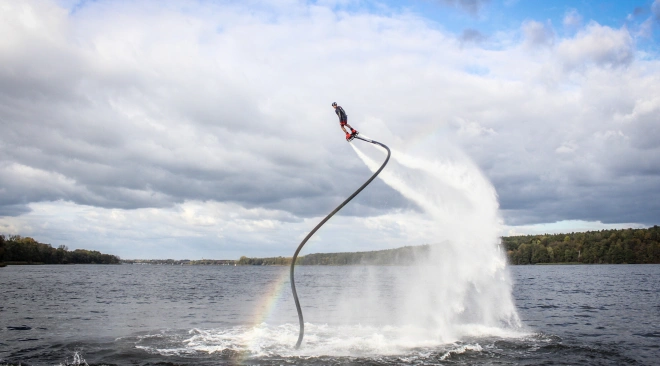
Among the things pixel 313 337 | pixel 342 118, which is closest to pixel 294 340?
pixel 313 337

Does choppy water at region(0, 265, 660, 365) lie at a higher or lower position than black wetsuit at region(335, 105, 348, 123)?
lower

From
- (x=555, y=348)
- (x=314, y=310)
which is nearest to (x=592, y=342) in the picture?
(x=555, y=348)

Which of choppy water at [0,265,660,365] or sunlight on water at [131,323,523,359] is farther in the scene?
sunlight on water at [131,323,523,359]

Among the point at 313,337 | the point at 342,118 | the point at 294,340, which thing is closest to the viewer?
the point at 342,118

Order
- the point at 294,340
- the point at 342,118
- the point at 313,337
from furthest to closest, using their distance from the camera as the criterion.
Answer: the point at 313,337, the point at 294,340, the point at 342,118

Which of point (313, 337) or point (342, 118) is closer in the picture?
point (342, 118)

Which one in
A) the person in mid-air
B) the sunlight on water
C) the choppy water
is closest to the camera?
the person in mid-air

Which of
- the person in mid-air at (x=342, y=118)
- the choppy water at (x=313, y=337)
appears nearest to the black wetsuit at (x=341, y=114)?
the person in mid-air at (x=342, y=118)

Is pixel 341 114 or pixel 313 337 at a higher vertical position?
pixel 341 114

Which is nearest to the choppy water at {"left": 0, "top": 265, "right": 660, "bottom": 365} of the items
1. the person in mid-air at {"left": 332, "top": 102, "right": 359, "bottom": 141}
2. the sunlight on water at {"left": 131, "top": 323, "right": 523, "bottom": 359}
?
the sunlight on water at {"left": 131, "top": 323, "right": 523, "bottom": 359}

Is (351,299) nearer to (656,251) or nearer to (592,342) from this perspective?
(592,342)

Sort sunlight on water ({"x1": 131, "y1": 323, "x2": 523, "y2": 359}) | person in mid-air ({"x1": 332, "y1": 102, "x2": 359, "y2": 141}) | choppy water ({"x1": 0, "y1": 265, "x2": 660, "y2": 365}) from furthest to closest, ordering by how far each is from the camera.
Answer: sunlight on water ({"x1": 131, "y1": 323, "x2": 523, "y2": 359}), choppy water ({"x1": 0, "y1": 265, "x2": 660, "y2": 365}), person in mid-air ({"x1": 332, "y1": 102, "x2": 359, "y2": 141})

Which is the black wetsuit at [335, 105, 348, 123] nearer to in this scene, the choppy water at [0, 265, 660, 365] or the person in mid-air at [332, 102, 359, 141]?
the person in mid-air at [332, 102, 359, 141]

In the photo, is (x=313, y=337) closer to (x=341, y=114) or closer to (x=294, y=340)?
(x=294, y=340)
